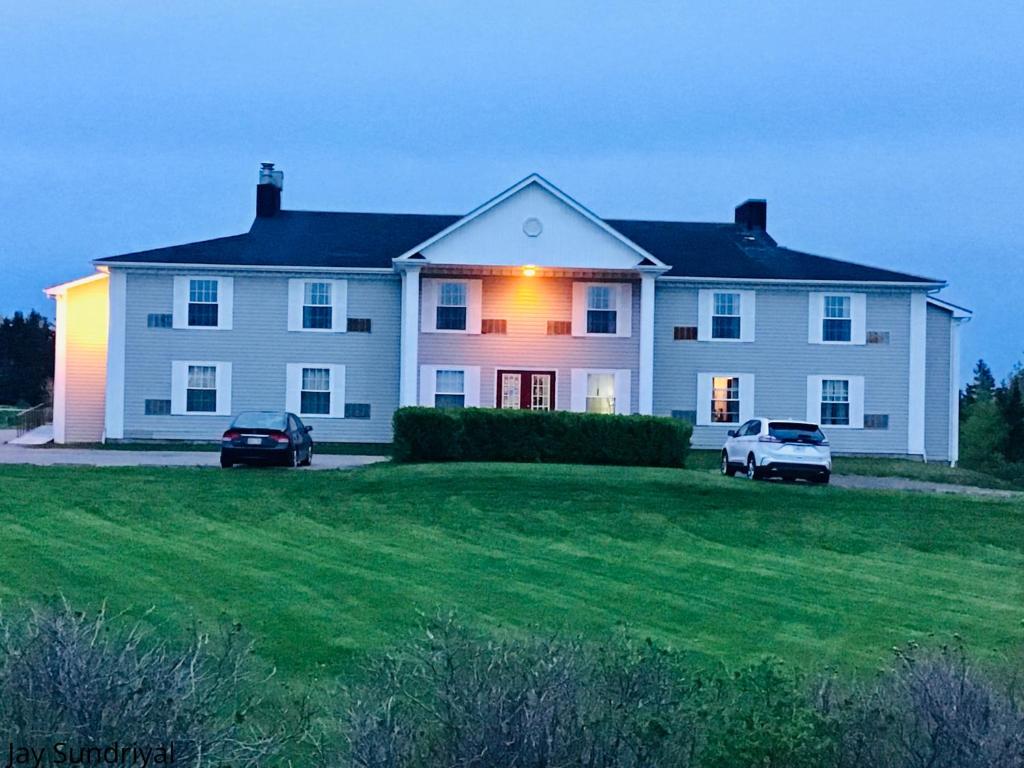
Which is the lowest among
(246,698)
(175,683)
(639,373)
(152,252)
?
(246,698)

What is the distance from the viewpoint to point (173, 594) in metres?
12.2

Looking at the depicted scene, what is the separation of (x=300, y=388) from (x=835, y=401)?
49.4 feet

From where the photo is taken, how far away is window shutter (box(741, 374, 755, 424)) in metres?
36.6

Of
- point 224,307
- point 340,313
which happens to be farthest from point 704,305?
point 224,307

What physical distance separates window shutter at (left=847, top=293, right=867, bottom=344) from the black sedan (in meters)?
17.1

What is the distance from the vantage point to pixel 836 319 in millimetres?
36875

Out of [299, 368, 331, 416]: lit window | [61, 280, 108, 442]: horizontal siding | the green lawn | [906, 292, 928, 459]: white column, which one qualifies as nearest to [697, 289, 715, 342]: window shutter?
[906, 292, 928, 459]: white column

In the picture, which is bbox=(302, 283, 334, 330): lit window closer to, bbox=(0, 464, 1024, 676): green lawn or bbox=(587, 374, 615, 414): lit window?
bbox=(587, 374, 615, 414): lit window

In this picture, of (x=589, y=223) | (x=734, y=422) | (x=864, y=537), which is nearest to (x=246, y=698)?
(x=864, y=537)

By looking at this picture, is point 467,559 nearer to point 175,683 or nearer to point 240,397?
point 175,683

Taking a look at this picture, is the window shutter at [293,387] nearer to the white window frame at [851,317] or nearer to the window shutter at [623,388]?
the window shutter at [623,388]

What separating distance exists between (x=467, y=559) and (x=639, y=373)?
21038mm

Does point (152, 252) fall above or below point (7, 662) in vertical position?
above

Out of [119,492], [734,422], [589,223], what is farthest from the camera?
[734,422]
